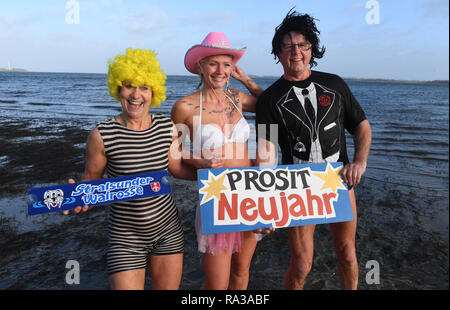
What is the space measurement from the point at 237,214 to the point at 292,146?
0.99 meters

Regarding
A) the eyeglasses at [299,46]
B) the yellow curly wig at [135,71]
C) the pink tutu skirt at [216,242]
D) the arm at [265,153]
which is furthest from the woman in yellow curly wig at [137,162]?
the eyeglasses at [299,46]

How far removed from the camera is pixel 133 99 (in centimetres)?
247

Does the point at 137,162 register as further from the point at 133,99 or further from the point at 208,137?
the point at 208,137

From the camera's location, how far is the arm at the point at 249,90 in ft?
10.7

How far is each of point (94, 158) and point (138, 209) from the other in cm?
57

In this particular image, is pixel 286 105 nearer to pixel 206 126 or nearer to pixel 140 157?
pixel 206 126

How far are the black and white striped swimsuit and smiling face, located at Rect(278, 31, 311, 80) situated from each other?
1.42 meters

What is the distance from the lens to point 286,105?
9.90 feet

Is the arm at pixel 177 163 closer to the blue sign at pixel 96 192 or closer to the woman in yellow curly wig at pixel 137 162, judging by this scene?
the woman in yellow curly wig at pixel 137 162

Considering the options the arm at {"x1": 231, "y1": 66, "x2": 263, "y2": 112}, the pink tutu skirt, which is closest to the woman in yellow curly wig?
the pink tutu skirt

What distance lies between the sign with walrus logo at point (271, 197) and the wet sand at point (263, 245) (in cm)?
184

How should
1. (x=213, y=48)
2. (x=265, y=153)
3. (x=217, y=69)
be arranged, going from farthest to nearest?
(x=265, y=153) < (x=217, y=69) < (x=213, y=48)

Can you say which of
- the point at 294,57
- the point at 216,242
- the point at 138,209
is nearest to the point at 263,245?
the point at 216,242
